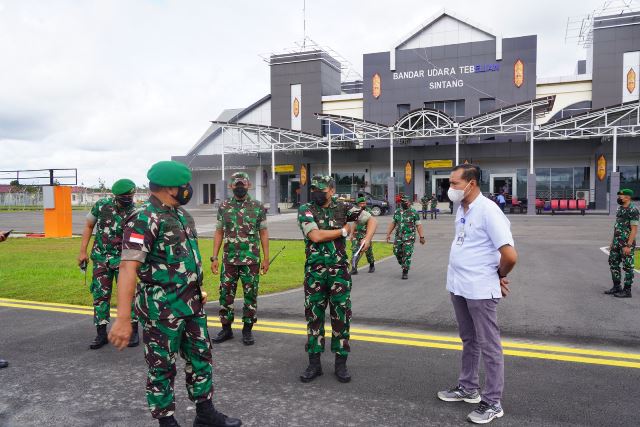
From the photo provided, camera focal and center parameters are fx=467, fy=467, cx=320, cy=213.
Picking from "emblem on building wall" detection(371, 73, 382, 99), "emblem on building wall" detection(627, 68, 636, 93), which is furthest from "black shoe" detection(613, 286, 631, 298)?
"emblem on building wall" detection(371, 73, 382, 99)

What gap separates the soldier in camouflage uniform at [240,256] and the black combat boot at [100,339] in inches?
49.8

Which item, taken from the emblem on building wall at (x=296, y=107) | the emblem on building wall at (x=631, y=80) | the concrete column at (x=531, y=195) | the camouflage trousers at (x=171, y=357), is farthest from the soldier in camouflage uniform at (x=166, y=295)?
the emblem on building wall at (x=296, y=107)

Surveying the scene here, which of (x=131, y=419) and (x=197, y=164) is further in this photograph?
(x=197, y=164)

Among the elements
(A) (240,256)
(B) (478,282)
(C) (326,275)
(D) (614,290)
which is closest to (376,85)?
(D) (614,290)

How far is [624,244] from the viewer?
7926 mm

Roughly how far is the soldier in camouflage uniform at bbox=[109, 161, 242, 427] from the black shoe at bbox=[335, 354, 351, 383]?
1.16m

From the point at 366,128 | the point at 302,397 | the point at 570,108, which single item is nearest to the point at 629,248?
the point at 302,397

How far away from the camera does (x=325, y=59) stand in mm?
42156

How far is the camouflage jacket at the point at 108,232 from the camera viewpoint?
5.52m

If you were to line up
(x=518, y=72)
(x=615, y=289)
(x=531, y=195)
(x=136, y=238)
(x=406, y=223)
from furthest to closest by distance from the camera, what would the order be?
(x=518, y=72) < (x=531, y=195) < (x=406, y=223) < (x=615, y=289) < (x=136, y=238)

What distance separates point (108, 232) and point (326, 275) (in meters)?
2.85

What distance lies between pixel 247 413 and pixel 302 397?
0.52 meters

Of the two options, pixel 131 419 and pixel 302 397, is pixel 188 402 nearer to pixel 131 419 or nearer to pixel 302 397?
pixel 131 419

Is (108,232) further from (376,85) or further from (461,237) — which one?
(376,85)
